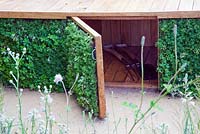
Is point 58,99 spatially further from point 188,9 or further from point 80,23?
point 188,9

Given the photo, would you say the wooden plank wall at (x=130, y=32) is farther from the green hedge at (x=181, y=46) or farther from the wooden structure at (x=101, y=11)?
the green hedge at (x=181, y=46)

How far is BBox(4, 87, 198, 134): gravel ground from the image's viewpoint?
144 inches

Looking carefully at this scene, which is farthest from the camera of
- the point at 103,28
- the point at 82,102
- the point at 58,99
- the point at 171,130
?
the point at 103,28

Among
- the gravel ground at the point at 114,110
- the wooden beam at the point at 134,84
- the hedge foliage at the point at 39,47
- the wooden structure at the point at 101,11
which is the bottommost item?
the gravel ground at the point at 114,110

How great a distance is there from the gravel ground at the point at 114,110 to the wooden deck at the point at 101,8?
32.8 inches

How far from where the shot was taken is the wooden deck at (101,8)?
163 inches

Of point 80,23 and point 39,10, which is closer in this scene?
point 80,23

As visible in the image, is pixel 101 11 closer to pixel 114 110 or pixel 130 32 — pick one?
pixel 114 110

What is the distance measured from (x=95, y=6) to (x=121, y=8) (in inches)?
12.1

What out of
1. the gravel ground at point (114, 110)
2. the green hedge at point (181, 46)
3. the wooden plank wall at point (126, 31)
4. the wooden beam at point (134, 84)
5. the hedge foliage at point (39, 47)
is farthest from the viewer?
the wooden plank wall at point (126, 31)

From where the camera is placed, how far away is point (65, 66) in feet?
14.7

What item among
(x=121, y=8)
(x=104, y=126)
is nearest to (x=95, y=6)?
(x=121, y=8)

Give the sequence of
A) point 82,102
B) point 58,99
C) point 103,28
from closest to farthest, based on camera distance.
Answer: point 82,102 < point 58,99 < point 103,28

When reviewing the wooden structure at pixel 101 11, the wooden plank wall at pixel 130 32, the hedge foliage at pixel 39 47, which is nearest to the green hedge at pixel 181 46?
the wooden structure at pixel 101 11
